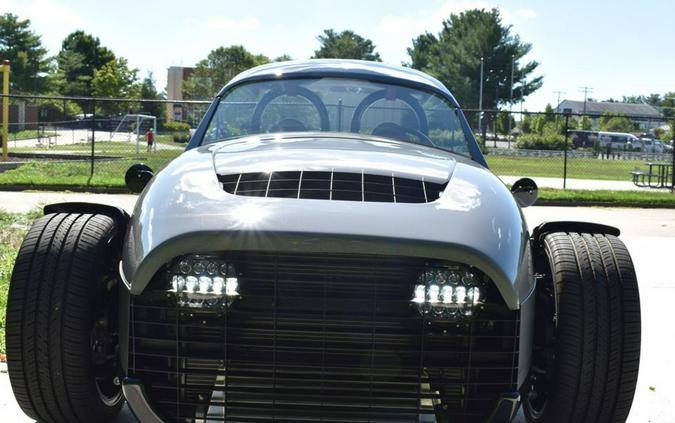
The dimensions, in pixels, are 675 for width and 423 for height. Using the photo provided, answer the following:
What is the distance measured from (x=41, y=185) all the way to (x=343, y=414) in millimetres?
15355

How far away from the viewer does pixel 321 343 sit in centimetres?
266

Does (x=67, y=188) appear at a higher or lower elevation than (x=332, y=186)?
lower

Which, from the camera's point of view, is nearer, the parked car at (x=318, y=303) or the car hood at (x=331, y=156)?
the parked car at (x=318, y=303)

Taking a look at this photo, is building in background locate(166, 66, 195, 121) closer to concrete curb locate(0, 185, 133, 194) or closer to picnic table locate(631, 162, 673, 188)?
picnic table locate(631, 162, 673, 188)

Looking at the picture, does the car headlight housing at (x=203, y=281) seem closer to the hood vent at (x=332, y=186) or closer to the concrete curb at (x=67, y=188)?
the hood vent at (x=332, y=186)

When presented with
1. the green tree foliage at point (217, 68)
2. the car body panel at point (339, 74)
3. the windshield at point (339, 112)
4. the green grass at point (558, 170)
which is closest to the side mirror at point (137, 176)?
the windshield at point (339, 112)

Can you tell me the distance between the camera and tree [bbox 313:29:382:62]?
12125 cm

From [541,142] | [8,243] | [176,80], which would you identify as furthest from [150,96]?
[8,243]

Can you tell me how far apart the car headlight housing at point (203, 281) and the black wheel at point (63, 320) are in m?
0.53

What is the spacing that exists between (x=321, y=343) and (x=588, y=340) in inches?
40.8

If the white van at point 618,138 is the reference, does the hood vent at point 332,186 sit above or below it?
below

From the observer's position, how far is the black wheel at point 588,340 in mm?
3072

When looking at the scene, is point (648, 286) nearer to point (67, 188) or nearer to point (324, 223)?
point (324, 223)

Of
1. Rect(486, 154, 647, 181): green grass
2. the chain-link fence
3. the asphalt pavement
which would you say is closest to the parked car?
the asphalt pavement
